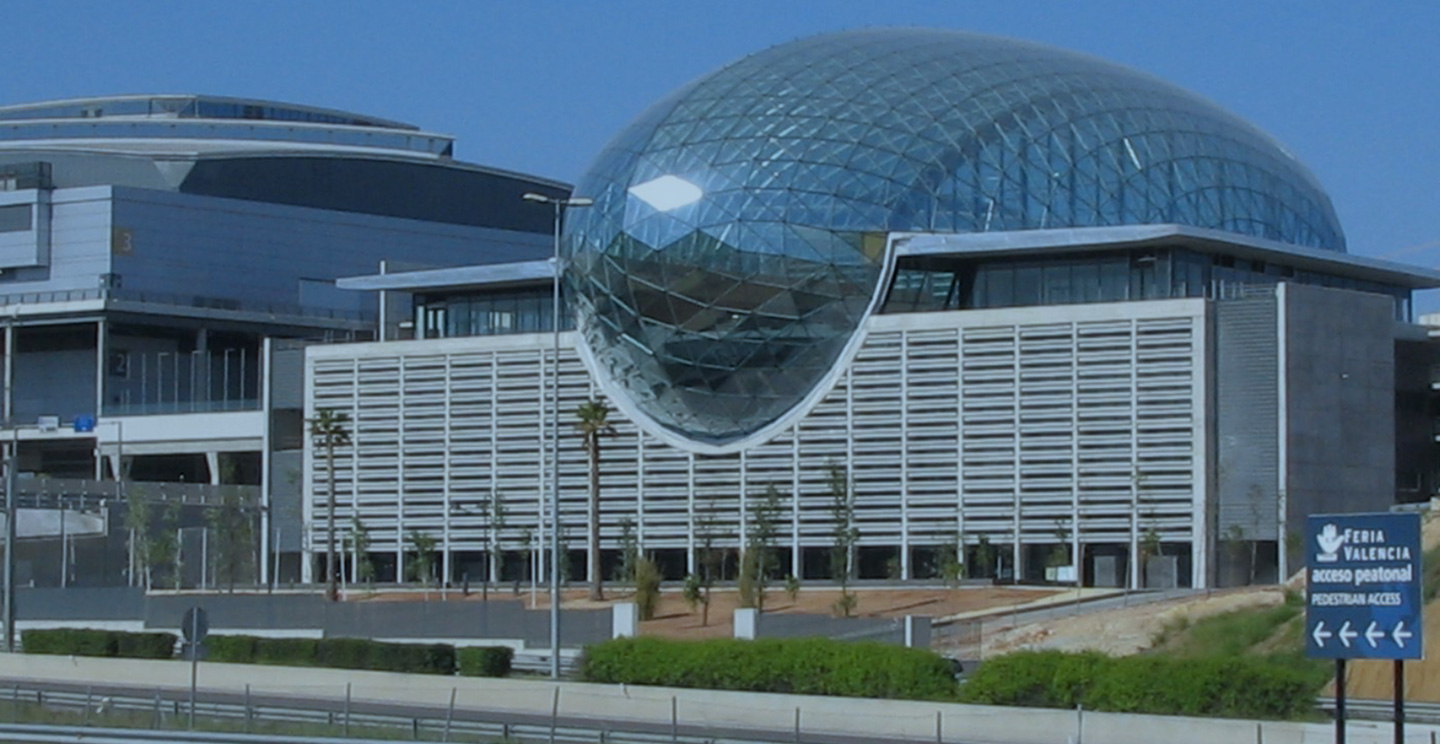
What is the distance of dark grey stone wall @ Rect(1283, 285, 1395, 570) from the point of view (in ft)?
296

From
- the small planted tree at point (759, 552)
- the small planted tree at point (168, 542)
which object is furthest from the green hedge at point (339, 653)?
the small planted tree at point (168, 542)

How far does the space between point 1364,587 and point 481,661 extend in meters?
34.2

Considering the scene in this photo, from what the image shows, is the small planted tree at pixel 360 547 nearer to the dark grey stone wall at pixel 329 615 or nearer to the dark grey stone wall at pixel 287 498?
the dark grey stone wall at pixel 287 498

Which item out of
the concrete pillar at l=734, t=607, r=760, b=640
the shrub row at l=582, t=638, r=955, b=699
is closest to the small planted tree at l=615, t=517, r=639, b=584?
the concrete pillar at l=734, t=607, r=760, b=640

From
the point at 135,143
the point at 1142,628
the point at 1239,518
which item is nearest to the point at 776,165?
the point at 1239,518

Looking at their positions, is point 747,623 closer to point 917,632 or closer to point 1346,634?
point 917,632

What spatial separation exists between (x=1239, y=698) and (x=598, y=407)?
46.8m

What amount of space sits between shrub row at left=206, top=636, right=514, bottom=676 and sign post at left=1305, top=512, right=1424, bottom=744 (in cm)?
3352

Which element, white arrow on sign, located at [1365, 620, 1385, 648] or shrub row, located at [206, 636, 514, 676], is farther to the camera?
shrub row, located at [206, 636, 514, 676]

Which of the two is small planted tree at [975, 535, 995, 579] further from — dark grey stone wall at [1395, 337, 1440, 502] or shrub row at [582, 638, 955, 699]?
shrub row at [582, 638, 955, 699]

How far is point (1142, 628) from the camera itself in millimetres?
71500

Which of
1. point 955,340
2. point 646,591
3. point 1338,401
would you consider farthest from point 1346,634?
point 955,340

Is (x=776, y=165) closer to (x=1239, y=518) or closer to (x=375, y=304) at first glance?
(x=1239, y=518)

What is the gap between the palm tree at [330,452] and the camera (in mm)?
102125
